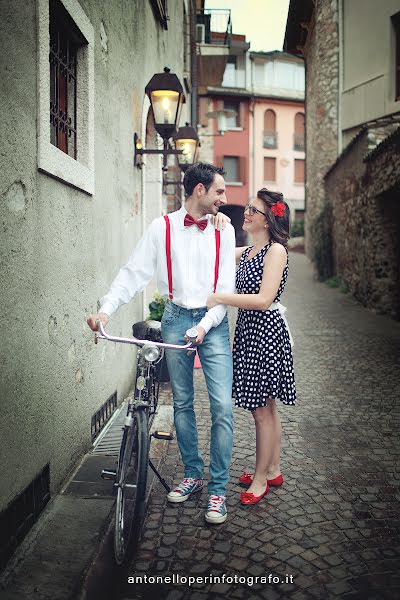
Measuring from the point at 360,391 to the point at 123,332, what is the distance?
2.49 m

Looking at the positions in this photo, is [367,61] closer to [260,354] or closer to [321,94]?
[321,94]

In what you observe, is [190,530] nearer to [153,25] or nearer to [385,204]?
[153,25]

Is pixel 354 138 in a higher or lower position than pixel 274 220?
higher

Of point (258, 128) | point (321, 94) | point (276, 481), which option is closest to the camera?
point (276, 481)

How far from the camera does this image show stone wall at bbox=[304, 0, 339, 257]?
16.5 m

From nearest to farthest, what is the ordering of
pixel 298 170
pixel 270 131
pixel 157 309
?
pixel 157 309 → pixel 270 131 → pixel 298 170

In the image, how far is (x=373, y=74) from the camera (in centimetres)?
1440

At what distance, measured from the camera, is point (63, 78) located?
3.81 m

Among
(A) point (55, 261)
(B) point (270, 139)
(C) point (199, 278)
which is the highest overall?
(B) point (270, 139)

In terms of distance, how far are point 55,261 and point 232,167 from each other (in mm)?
31783

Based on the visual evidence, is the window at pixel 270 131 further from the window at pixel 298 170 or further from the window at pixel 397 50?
the window at pixel 397 50

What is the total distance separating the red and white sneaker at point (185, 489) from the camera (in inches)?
126

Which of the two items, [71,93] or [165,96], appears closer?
[71,93]

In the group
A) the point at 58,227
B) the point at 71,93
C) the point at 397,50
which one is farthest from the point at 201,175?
the point at 397,50
